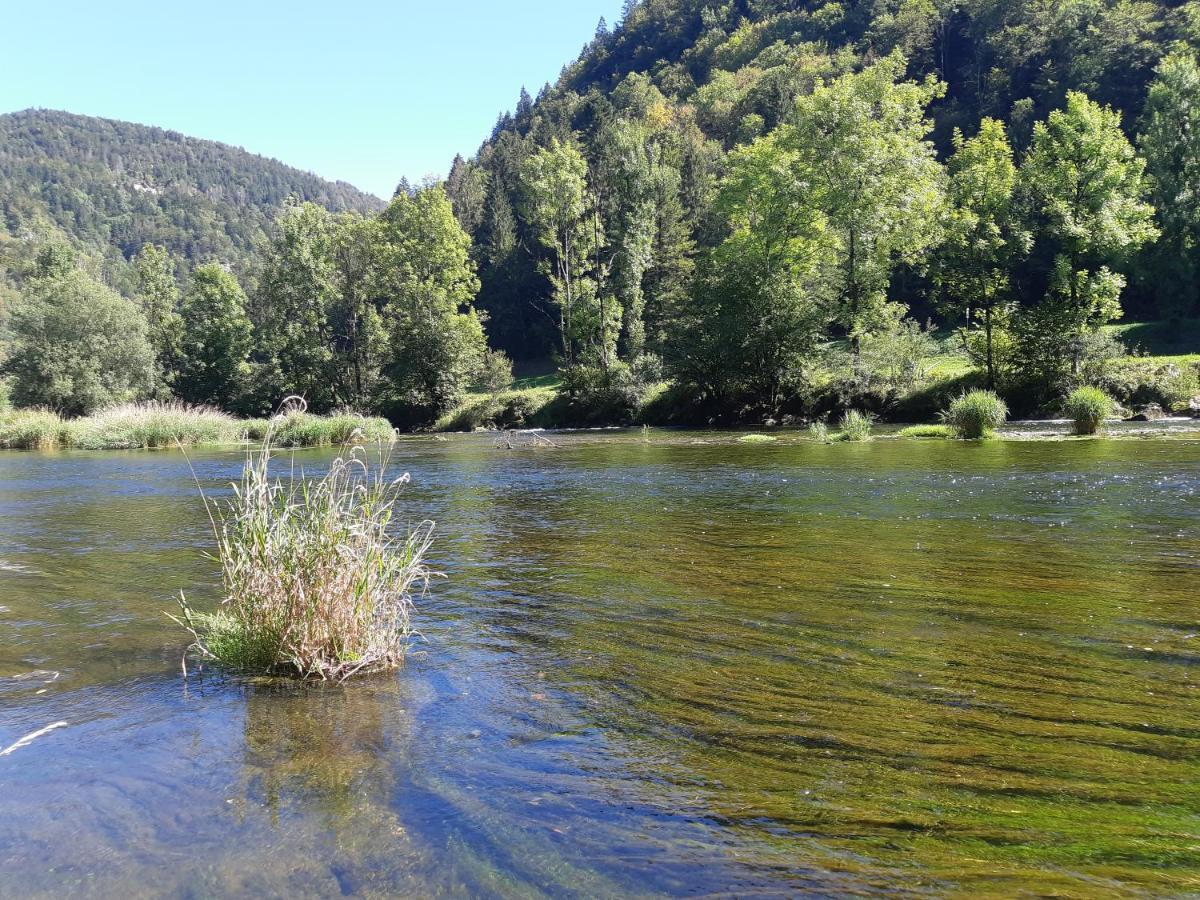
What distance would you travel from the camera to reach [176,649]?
25.4 feet

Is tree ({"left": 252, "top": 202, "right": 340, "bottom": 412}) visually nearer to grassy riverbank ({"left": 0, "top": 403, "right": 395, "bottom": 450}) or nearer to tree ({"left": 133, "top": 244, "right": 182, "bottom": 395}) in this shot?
tree ({"left": 133, "top": 244, "right": 182, "bottom": 395})

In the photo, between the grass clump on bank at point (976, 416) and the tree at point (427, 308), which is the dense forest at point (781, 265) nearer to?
the tree at point (427, 308)

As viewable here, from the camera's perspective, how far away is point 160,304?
7519 centimetres

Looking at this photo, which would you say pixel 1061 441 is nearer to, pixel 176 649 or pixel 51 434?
pixel 176 649

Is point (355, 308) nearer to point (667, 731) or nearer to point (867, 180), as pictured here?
point (867, 180)

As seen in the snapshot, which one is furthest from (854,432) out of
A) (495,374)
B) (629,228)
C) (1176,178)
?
(1176,178)

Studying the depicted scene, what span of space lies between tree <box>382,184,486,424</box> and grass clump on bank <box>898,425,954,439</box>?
123 ft

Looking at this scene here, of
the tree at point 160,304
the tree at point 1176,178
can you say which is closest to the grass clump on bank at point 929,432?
the tree at point 1176,178

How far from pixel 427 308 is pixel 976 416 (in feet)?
153

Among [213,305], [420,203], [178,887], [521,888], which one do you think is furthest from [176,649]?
[213,305]

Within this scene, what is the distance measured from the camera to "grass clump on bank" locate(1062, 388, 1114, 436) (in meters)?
27.3

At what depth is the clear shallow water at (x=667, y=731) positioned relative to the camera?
382cm

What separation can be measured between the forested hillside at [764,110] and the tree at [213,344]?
94.9ft

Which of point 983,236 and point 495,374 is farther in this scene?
point 495,374
